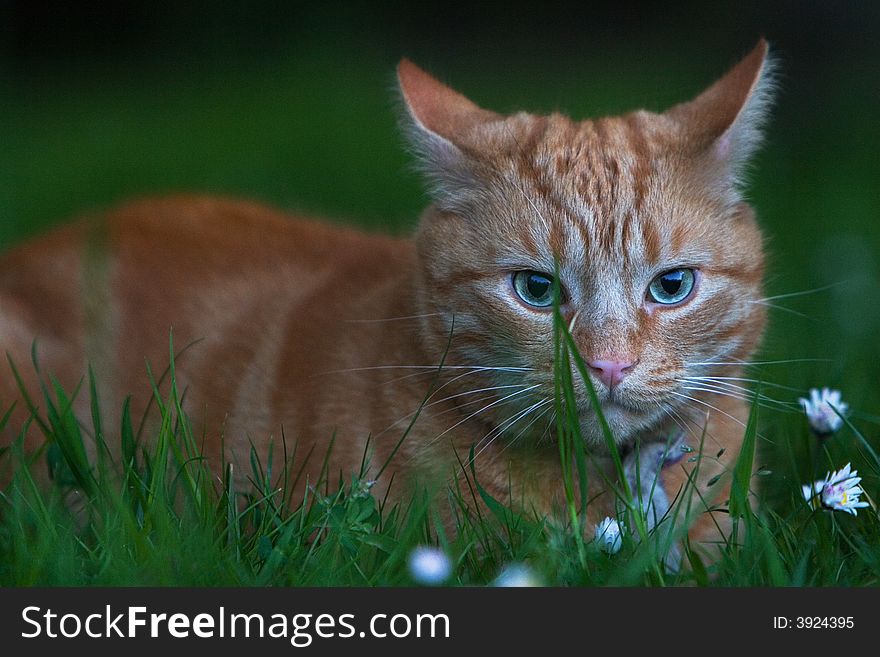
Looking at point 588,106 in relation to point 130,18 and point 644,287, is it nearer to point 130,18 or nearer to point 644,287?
point 130,18

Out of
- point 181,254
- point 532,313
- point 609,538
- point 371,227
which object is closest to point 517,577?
point 609,538

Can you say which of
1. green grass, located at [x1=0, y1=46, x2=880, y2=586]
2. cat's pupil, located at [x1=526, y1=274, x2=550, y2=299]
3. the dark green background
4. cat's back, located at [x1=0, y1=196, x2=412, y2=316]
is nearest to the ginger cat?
cat's pupil, located at [x1=526, y1=274, x2=550, y2=299]

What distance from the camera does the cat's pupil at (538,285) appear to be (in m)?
2.37

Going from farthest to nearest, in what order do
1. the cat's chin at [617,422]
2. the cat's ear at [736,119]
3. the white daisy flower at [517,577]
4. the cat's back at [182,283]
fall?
the cat's back at [182,283], the cat's ear at [736,119], the cat's chin at [617,422], the white daisy flower at [517,577]

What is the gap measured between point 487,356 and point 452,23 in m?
9.62

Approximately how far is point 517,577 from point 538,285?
0.76 m

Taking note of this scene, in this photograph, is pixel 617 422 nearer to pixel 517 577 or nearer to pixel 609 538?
pixel 609 538

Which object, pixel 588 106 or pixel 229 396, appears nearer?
pixel 229 396

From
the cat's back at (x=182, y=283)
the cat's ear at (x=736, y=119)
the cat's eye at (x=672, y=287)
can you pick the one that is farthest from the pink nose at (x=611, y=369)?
the cat's back at (x=182, y=283)

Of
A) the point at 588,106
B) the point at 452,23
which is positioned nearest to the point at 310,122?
the point at 588,106

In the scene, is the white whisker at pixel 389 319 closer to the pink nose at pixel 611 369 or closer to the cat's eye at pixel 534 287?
the cat's eye at pixel 534 287

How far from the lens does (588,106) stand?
8.56 meters

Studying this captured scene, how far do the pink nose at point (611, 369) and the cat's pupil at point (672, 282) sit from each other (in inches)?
8.9

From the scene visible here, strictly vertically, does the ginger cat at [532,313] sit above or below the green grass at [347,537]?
above
